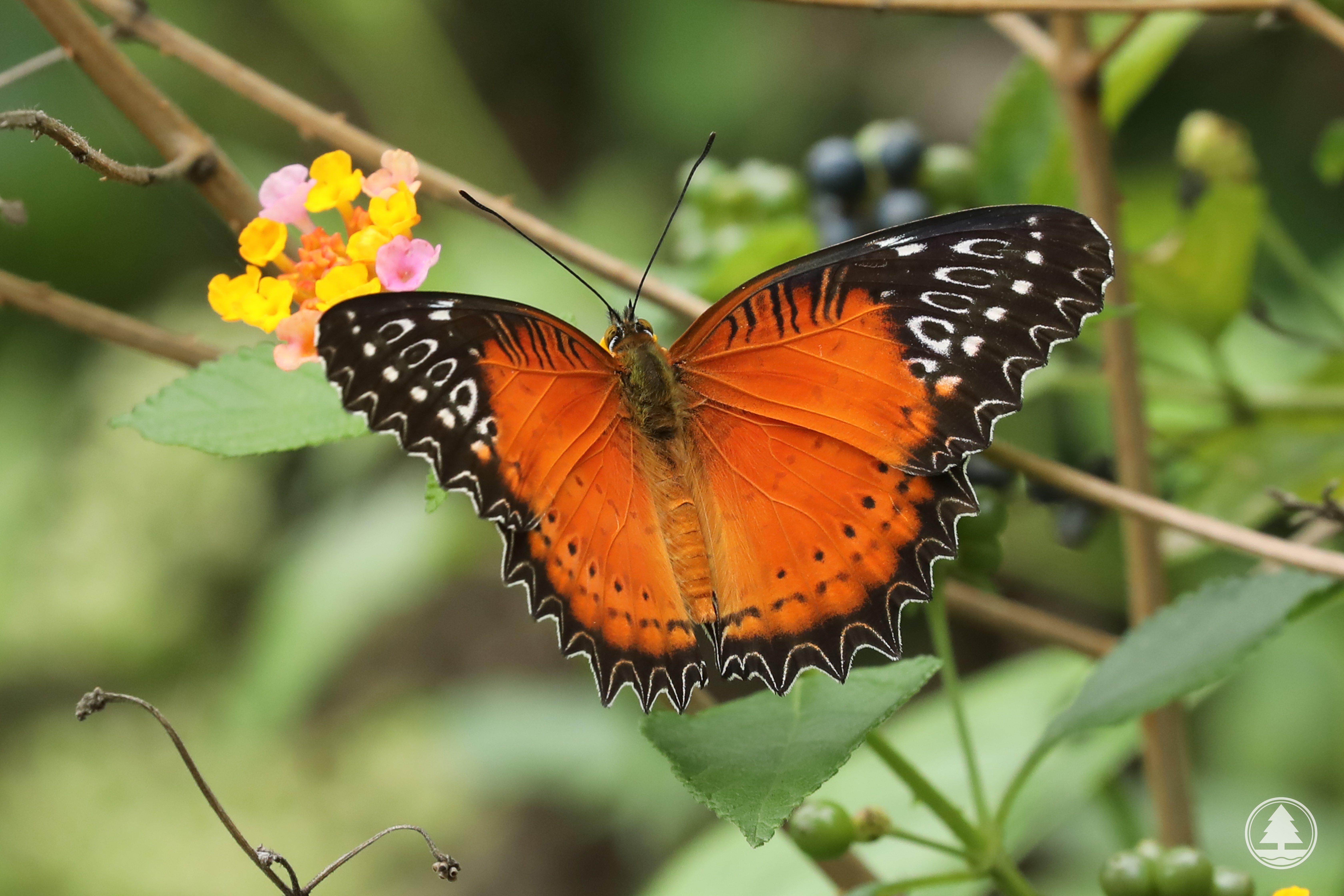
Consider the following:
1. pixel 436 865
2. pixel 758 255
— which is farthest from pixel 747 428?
pixel 436 865

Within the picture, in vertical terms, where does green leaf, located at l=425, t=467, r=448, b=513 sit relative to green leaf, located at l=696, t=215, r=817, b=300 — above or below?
below

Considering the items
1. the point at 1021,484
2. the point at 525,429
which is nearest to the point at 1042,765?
the point at 1021,484

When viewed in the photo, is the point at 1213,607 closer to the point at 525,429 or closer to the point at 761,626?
the point at 761,626

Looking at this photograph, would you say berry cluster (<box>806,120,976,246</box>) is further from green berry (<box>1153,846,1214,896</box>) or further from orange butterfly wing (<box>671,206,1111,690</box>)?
green berry (<box>1153,846,1214,896</box>)

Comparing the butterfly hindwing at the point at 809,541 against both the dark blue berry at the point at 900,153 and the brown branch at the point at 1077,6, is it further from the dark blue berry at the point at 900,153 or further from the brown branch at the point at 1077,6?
the dark blue berry at the point at 900,153

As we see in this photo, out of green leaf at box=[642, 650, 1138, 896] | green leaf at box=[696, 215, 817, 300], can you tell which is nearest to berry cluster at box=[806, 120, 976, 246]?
green leaf at box=[696, 215, 817, 300]

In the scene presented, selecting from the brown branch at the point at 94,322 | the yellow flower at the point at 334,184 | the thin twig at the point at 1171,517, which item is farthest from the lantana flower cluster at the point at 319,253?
the thin twig at the point at 1171,517
